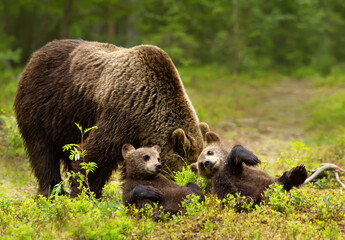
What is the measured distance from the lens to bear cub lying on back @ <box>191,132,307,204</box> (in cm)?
529

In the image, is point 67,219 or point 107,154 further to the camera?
point 107,154

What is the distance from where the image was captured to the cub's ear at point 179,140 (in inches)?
234

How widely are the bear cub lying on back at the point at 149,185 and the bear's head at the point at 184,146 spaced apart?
0.25 metres

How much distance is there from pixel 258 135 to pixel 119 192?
22.2 feet

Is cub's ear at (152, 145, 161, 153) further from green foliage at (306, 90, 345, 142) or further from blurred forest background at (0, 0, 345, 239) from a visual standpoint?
green foliage at (306, 90, 345, 142)

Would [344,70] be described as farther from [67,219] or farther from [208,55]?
[67,219]

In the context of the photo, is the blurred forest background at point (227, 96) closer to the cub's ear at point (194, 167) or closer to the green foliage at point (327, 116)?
the green foliage at point (327, 116)

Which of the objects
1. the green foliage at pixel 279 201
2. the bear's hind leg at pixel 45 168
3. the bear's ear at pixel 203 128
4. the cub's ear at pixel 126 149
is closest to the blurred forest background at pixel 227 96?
the green foliage at pixel 279 201

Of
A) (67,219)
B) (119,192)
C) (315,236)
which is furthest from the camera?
(119,192)

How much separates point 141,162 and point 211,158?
85cm

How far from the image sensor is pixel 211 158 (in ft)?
18.2

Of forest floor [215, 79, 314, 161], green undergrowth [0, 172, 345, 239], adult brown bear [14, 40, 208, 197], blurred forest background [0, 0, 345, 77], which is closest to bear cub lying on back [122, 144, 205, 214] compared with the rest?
green undergrowth [0, 172, 345, 239]

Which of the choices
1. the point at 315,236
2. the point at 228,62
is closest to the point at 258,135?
the point at 315,236

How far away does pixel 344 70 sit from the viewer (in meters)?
25.4
